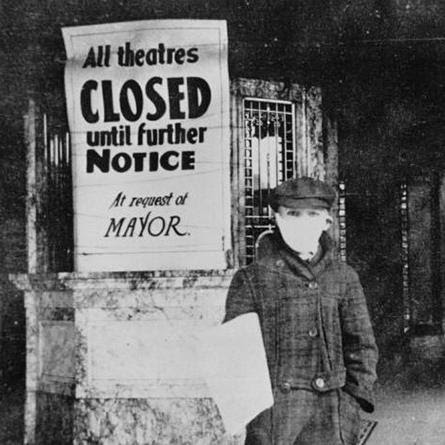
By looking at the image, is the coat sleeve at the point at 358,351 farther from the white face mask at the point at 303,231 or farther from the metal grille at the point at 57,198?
the metal grille at the point at 57,198

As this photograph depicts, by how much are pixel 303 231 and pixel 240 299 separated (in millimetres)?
375

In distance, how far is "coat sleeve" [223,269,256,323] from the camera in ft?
8.61

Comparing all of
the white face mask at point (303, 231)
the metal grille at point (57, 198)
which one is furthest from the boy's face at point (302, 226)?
the metal grille at point (57, 198)

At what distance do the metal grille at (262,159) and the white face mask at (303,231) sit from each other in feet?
2.54

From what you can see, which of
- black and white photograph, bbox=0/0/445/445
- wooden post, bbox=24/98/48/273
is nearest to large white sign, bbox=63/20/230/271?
black and white photograph, bbox=0/0/445/445

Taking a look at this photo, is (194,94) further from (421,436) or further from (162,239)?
(421,436)

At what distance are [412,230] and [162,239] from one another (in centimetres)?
128

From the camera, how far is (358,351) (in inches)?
98.8

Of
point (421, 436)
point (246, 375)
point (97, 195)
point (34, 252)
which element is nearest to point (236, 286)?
point (246, 375)

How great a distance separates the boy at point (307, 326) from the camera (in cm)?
250

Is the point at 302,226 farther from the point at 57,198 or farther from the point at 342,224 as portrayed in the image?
the point at 57,198

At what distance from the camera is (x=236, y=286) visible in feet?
8.70

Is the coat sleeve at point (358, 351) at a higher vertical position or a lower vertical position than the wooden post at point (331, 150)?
lower

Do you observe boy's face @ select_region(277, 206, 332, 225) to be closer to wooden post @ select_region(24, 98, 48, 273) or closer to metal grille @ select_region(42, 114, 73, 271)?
metal grille @ select_region(42, 114, 73, 271)
